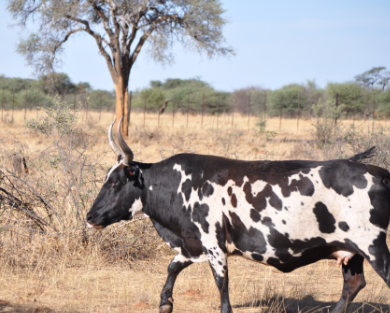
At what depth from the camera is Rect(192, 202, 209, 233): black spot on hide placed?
12.4 ft

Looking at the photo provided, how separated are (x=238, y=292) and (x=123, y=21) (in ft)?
48.1

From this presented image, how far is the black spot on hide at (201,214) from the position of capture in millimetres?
3793

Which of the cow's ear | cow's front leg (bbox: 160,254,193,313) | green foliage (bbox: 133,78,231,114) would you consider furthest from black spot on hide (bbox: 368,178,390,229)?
green foliage (bbox: 133,78,231,114)

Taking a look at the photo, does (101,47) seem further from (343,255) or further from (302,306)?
(343,255)

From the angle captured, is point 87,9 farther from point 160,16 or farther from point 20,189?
point 20,189

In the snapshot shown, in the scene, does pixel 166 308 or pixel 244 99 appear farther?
pixel 244 99

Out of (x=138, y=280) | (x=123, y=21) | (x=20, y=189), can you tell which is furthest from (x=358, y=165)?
(x=123, y=21)

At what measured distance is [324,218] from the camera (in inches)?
137

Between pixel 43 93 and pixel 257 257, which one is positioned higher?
pixel 43 93


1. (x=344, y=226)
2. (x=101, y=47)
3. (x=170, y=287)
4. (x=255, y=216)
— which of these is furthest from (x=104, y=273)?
(x=101, y=47)

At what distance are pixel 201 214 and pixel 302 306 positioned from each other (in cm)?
170

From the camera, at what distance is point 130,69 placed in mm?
18547

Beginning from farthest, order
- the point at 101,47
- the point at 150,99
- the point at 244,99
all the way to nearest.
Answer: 1. the point at 244,99
2. the point at 150,99
3. the point at 101,47

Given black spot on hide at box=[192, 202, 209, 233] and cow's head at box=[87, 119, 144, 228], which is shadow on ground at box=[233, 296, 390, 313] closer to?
black spot on hide at box=[192, 202, 209, 233]
